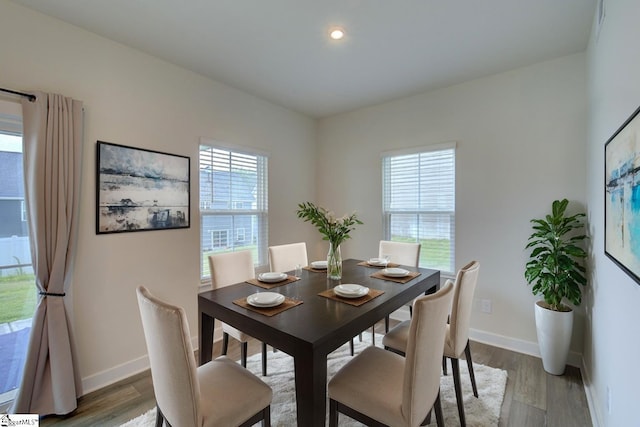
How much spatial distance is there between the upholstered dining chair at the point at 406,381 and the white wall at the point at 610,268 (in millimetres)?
744

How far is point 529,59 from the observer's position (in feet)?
8.56

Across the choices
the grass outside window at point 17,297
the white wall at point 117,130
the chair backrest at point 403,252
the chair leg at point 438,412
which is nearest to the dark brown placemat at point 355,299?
the chair leg at point 438,412

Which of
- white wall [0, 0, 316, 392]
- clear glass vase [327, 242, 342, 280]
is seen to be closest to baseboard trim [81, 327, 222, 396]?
white wall [0, 0, 316, 392]

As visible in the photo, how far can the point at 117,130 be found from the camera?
93.0 inches

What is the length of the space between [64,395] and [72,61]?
234 centimetres

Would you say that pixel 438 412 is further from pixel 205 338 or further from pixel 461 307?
pixel 205 338

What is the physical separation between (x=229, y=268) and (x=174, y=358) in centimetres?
123

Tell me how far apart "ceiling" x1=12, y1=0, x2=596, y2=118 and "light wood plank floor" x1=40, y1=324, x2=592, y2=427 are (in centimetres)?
271

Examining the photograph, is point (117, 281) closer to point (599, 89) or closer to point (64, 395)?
point (64, 395)

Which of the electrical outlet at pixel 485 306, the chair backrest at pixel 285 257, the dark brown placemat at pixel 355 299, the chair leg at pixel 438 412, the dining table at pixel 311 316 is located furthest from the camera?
the electrical outlet at pixel 485 306

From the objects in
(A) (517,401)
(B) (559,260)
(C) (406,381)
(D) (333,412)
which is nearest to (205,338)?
(D) (333,412)

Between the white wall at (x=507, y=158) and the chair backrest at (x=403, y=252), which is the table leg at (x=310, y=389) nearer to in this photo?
the chair backrest at (x=403, y=252)

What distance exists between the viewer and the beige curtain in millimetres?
1894

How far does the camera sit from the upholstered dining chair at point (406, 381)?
3.92ft
